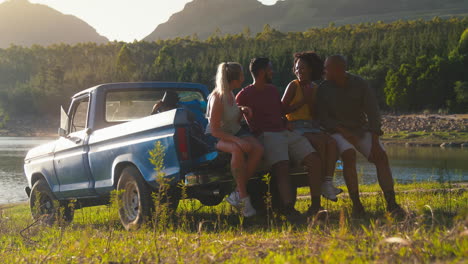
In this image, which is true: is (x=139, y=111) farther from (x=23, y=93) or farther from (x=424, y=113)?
(x=23, y=93)

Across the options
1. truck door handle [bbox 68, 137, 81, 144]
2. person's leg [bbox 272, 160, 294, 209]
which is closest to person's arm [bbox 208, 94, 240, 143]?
person's leg [bbox 272, 160, 294, 209]

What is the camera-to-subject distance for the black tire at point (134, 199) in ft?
19.5

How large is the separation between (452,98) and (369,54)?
3102 cm

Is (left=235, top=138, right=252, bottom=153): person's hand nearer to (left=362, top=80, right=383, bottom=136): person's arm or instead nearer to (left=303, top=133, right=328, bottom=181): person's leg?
(left=303, top=133, right=328, bottom=181): person's leg

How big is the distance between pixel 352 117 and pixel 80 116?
3857 millimetres

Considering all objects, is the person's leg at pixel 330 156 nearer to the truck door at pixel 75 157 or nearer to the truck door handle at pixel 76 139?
the truck door at pixel 75 157

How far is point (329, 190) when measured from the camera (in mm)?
5949

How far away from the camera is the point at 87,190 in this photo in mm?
7125

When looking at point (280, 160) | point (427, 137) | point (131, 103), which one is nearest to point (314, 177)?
point (280, 160)

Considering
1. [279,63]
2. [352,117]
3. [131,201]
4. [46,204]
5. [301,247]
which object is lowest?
[46,204]

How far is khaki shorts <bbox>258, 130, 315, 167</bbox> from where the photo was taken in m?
5.76

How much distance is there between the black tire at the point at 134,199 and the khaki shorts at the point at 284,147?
4.41 feet

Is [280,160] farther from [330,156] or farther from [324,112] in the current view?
[324,112]

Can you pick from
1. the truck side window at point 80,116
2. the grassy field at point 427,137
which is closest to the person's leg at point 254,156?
the truck side window at point 80,116
